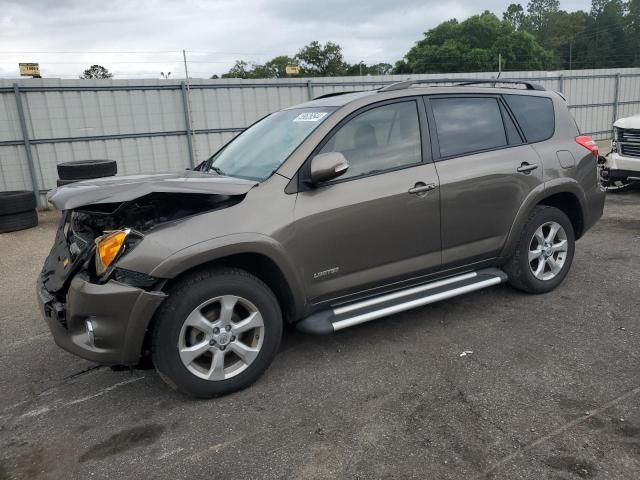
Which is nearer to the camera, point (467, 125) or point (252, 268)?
point (252, 268)

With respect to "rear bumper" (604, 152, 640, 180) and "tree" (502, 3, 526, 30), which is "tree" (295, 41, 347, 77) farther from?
"rear bumper" (604, 152, 640, 180)

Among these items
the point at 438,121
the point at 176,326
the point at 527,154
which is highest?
the point at 438,121

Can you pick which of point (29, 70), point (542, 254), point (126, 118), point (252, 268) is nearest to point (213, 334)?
point (252, 268)

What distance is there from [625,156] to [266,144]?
7.12 m

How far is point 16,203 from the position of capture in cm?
877

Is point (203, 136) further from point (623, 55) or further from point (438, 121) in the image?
point (623, 55)

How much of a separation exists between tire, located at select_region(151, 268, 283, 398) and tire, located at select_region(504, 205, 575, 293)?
2.29m

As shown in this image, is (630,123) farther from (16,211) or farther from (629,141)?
(16,211)

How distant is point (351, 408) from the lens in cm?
307

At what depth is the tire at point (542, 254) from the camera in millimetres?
4492

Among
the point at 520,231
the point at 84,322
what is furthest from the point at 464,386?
the point at 84,322

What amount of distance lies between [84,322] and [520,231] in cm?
333

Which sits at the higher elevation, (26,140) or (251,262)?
(26,140)

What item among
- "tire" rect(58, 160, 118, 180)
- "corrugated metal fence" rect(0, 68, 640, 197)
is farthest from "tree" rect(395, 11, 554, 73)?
"tire" rect(58, 160, 118, 180)
